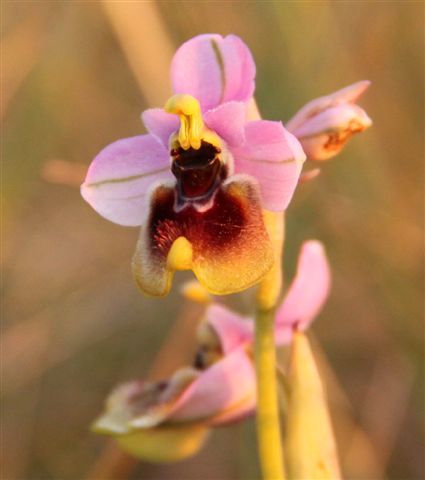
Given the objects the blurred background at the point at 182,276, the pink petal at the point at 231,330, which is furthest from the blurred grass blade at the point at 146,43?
the pink petal at the point at 231,330

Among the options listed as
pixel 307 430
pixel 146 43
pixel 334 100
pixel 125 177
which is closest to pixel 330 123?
pixel 334 100

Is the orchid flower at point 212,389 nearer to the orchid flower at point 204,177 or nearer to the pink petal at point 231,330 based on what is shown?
the pink petal at point 231,330

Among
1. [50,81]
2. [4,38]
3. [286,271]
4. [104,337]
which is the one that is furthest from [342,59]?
[104,337]

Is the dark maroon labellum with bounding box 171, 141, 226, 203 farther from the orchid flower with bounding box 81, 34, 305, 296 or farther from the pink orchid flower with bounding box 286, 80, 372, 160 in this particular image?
the pink orchid flower with bounding box 286, 80, 372, 160

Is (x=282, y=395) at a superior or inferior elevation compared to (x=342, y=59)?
inferior

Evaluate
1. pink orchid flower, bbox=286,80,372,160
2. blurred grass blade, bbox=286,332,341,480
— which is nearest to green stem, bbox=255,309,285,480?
blurred grass blade, bbox=286,332,341,480

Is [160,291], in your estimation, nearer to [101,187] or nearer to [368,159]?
[101,187]
